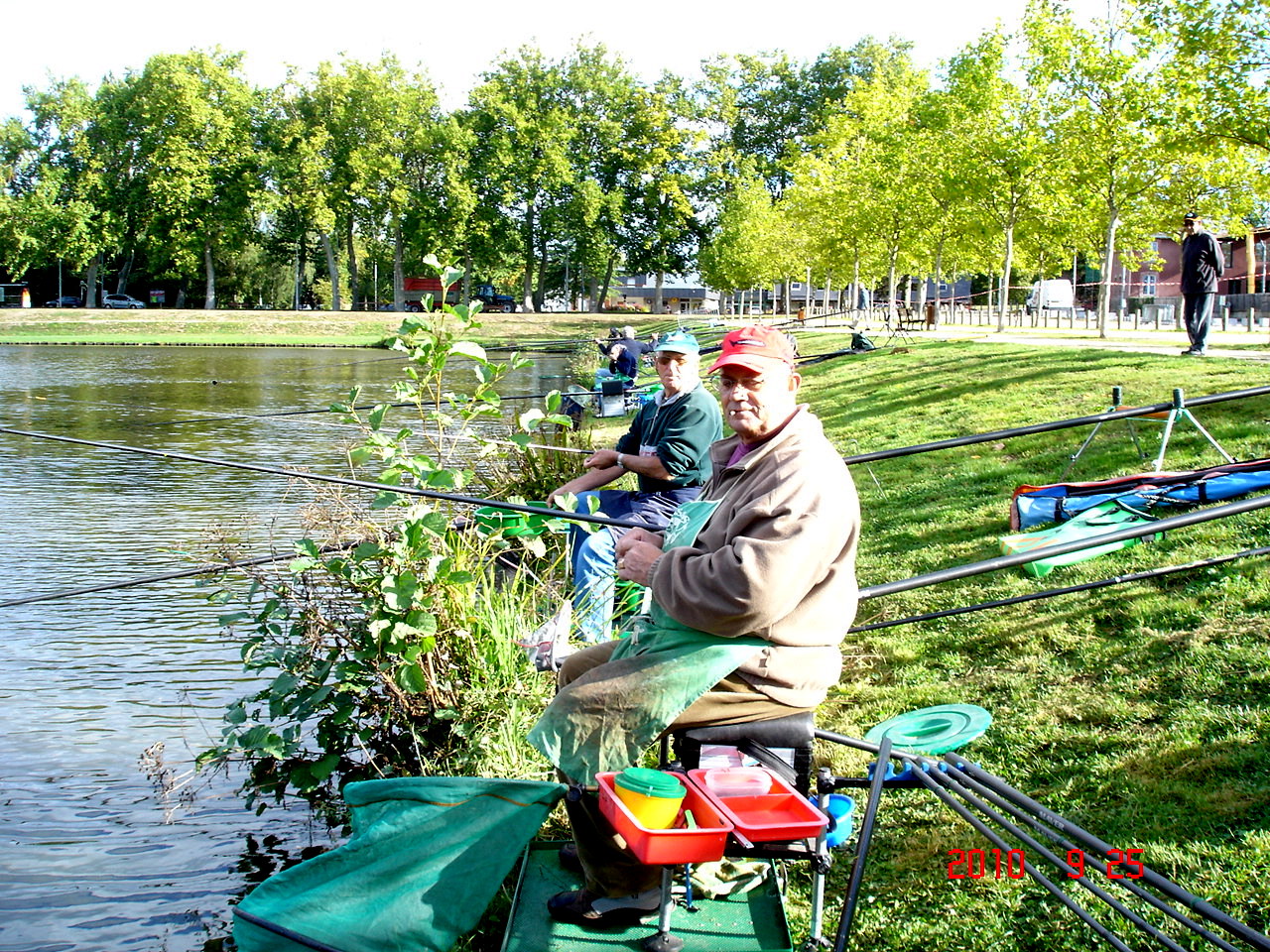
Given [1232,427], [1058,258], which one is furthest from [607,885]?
[1058,258]

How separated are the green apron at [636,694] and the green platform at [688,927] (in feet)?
1.49

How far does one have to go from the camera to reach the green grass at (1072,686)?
3535 mm

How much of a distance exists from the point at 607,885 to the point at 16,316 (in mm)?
59408

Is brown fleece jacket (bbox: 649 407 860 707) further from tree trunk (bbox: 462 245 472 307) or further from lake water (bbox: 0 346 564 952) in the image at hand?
tree trunk (bbox: 462 245 472 307)

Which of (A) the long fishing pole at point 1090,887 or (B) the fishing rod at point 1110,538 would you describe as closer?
(A) the long fishing pole at point 1090,887

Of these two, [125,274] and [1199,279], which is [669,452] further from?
[125,274]

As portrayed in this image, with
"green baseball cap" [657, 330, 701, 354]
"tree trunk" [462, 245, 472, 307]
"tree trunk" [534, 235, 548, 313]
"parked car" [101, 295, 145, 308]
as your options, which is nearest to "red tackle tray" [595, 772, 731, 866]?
"green baseball cap" [657, 330, 701, 354]

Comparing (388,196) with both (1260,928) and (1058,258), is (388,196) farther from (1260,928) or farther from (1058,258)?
(1260,928)

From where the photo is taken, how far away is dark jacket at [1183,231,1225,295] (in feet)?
44.0

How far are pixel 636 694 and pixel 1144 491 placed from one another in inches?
160

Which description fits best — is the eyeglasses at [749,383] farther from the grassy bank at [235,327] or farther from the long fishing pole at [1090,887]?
the grassy bank at [235,327]

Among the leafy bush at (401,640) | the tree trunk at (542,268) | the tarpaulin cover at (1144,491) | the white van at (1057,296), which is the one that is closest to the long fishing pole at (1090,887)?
the leafy bush at (401,640)

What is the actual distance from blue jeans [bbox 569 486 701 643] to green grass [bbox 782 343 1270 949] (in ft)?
3.47
